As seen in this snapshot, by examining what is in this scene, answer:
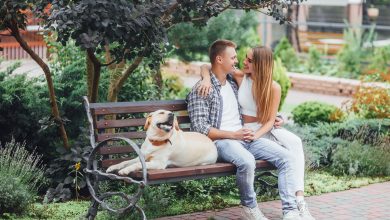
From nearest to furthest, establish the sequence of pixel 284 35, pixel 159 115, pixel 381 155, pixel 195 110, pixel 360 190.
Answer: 1. pixel 159 115
2. pixel 195 110
3. pixel 360 190
4. pixel 381 155
5. pixel 284 35

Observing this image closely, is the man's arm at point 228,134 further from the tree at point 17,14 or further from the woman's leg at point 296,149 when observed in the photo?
the tree at point 17,14

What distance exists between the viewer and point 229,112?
685 centimetres

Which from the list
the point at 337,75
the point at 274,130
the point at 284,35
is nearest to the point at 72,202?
the point at 274,130

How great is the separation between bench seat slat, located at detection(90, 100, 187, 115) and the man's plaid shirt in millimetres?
135

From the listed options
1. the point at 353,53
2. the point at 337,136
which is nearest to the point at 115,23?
the point at 337,136

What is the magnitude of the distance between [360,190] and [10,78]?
3.80 meters

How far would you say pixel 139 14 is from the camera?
630cm

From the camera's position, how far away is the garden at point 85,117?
6262 mm

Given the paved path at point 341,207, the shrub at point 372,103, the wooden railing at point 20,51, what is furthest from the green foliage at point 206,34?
the paved path at point 341,207

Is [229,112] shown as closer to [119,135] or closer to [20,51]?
[119,135]

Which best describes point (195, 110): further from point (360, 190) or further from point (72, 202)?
point (360, 190)

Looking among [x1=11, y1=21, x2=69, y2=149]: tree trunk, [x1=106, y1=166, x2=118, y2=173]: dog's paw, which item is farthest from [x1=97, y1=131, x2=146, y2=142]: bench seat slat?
[x1=11, y1=21, x2=69, y2=149]: tree trunk

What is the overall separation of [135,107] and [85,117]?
1.77 metres

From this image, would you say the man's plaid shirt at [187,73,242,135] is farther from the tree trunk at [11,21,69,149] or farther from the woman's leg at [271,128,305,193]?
the tree trunk at [11,21,69,149]
